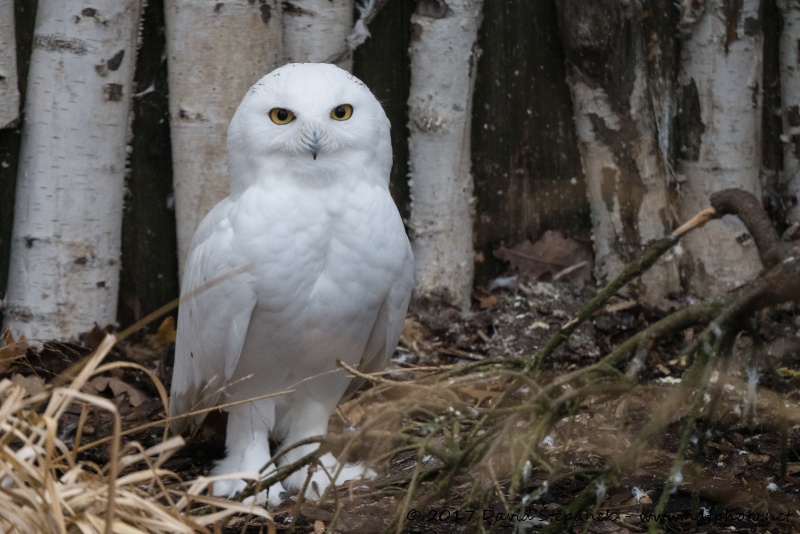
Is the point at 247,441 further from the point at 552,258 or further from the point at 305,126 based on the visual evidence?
the point at 552,258

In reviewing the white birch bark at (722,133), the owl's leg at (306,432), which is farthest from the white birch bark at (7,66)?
the white birch bark at (722,133)

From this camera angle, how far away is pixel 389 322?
3414mm

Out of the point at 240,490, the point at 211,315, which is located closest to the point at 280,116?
the point at 211,315

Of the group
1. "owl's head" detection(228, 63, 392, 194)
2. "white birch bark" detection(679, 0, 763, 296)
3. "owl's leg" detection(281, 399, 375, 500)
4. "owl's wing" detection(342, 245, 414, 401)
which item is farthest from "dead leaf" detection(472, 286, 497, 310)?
"owl's head" detection(228, 63, 392, 194)

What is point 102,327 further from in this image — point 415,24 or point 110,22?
point 415,24

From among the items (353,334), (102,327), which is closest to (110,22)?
(102,327)

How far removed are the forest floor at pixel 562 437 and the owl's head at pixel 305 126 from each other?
0.85 m

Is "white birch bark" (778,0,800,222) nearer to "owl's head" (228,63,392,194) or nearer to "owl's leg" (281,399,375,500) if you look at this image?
"owl's head" (228,63,392,194)

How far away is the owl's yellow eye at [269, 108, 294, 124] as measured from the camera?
319 centimetres

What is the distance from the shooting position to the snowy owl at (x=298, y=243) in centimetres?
313

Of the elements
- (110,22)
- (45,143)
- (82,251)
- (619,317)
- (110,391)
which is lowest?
(110,391)

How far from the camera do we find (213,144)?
4184 millimetres

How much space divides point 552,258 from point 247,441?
1857 mm

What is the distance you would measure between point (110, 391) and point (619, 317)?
2.27 metres
